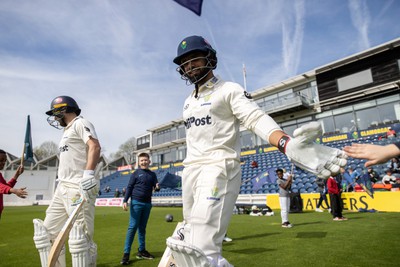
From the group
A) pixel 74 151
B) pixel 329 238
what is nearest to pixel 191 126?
pixel 74 151

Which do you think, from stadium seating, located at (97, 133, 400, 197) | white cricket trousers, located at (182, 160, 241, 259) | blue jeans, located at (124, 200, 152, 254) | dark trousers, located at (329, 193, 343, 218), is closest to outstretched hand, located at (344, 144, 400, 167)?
white cricket trousers, located at (182, 160, 241, 259)

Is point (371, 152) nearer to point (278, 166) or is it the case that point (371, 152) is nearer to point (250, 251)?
point (250, 251)

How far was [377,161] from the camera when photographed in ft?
5.94

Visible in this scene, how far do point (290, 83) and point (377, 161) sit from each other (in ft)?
97.0

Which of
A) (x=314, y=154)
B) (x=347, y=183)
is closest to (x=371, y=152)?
(x=314, y=154)

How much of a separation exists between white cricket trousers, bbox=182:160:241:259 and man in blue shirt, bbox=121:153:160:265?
→ 145 inches

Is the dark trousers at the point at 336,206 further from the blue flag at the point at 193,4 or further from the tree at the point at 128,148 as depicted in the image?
the tree at the point at 128,148

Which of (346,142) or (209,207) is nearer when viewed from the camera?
(209,207)

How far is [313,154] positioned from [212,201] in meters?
0.90

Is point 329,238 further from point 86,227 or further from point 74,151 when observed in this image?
point 74,151

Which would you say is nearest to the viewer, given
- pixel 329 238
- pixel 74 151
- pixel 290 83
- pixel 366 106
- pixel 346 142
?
pixel 74 151

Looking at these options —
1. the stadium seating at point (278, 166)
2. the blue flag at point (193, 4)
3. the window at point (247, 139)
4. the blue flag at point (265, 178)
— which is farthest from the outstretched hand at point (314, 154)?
the window at point (247, 139)

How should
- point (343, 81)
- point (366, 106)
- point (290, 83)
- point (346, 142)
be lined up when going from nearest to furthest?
point (346, 142)
point (366, 106)
point (343, 81)
point (290, 83)

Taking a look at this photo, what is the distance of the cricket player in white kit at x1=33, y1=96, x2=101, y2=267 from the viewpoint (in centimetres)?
327
